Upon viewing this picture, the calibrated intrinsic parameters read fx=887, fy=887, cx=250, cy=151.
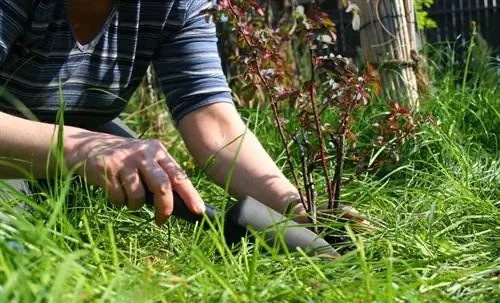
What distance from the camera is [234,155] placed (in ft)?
7.18

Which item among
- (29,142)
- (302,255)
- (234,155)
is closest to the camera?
(302,255)

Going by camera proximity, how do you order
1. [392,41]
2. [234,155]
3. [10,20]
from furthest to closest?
1. [392,41]
2. [234,155]
3. [10,20]

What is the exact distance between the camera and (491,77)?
364 centimetres

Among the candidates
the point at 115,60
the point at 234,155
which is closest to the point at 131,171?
the point at 234,155

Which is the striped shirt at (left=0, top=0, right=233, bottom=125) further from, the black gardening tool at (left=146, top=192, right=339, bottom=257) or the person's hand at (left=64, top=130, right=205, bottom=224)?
the black gardening tool at (left=146, top=192, right=339, bottom=257)

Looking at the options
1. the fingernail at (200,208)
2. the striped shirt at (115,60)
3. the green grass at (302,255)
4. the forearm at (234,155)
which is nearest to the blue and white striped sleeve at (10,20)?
the striped shirt at (115,60)

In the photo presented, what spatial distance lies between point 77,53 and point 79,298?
119cm

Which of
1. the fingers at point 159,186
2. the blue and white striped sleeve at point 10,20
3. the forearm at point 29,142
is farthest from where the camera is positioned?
the blue and white striped sleeve at point 10,20

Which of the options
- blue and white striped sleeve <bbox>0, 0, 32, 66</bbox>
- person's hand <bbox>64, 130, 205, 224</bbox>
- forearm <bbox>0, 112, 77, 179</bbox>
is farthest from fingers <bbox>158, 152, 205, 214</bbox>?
blue and white striped sleeve <bbox>0, 0, 32, 66</bbox>

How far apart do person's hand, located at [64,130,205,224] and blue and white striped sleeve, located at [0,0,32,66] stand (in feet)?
1.28

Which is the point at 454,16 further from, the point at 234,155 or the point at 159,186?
the point at 159,186

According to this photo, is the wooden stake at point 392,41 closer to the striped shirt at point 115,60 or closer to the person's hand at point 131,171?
the striped shirt at point 115,60

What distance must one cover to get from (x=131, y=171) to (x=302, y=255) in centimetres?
36

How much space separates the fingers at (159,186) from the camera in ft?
5.55
